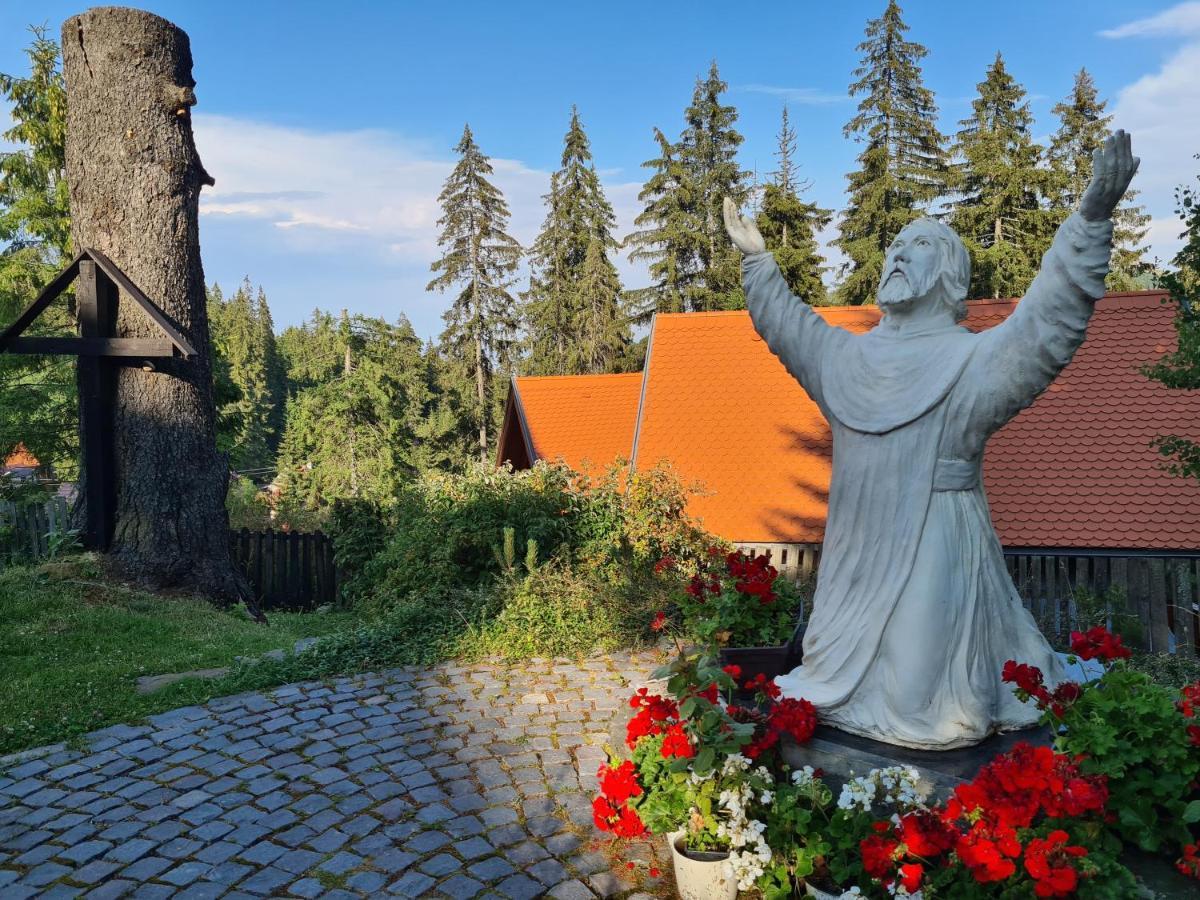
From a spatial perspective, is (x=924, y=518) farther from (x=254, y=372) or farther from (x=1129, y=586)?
(x=254, y=372)

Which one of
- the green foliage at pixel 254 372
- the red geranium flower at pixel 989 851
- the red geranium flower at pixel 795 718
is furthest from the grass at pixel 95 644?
the green foliage at pixel 254 372

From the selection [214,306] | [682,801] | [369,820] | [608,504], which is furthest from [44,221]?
[214,306]

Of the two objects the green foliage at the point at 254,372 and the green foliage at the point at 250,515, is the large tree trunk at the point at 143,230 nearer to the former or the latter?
the green foliage at the point at 250,515

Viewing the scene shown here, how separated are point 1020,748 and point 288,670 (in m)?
5.30

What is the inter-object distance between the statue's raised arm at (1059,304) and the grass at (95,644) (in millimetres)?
5466

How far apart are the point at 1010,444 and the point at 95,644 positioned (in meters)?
10.2

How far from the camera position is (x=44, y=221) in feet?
47.6

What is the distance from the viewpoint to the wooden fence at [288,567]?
470 inches

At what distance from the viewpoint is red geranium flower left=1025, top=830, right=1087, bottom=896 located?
2.34 metres

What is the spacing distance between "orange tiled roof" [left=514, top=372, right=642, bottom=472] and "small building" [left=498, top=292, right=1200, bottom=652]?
2943 mm

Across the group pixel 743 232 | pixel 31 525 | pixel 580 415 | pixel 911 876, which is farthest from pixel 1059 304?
pixel 580 415

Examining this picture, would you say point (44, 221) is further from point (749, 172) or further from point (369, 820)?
point (749, 172)

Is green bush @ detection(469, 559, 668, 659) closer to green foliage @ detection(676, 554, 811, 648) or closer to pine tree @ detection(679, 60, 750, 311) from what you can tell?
green foliage @ detection(676, 554, 811, 648)

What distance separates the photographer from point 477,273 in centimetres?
2903
